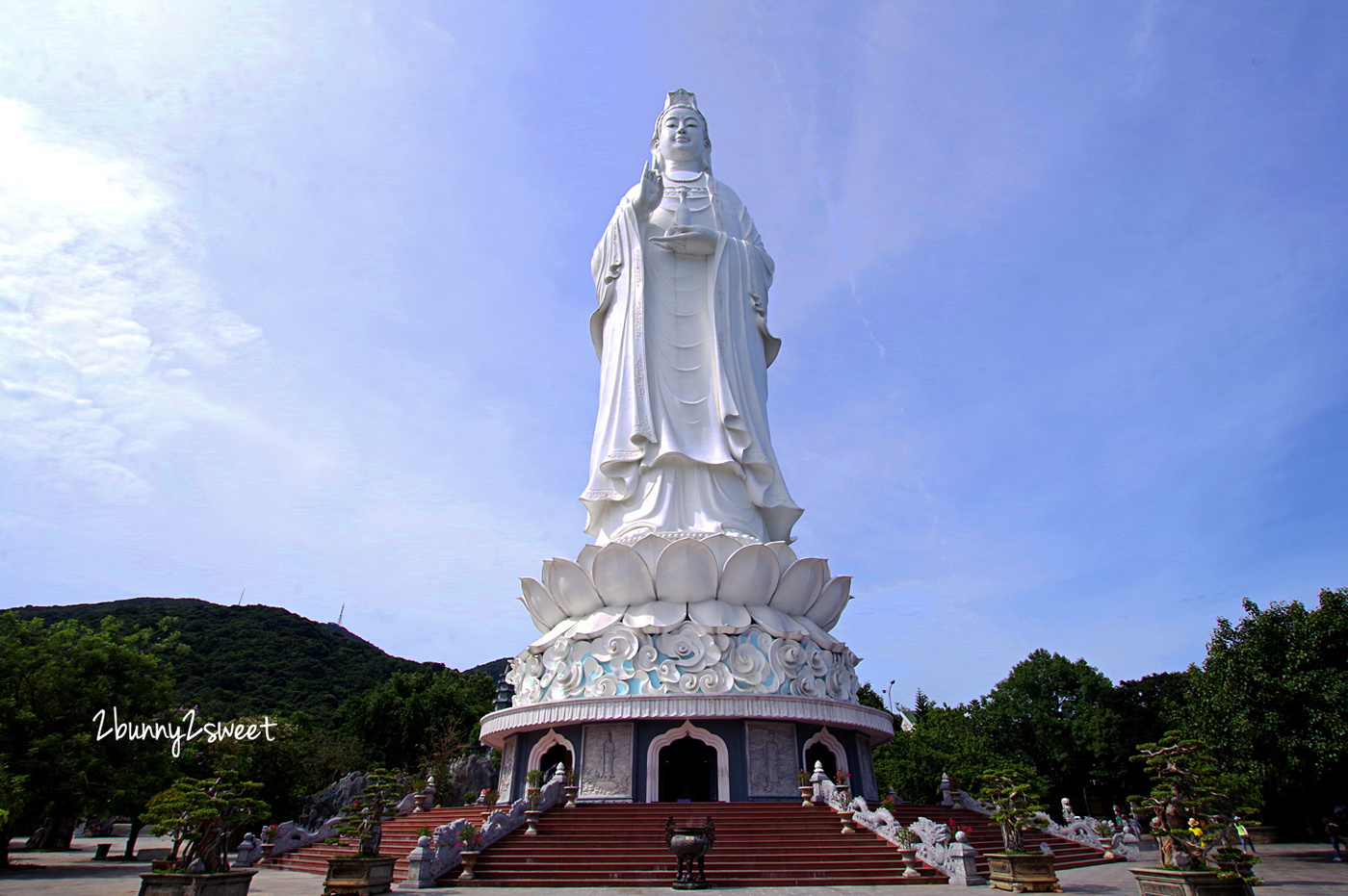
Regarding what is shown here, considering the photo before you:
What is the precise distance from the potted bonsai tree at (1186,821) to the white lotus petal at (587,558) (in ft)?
31.7

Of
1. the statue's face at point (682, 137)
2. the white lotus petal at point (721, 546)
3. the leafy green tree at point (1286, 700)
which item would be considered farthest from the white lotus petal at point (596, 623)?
the statue's face at point (682, 137)

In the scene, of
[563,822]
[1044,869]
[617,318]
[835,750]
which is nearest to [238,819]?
[563,822]

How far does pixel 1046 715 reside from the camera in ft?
97.7

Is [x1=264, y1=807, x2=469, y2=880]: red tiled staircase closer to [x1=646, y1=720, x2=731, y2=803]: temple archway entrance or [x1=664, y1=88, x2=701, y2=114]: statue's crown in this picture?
[x1=646, y1=720, x2=731, y2=803]: temple archway entrance

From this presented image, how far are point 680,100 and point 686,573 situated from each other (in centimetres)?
1388

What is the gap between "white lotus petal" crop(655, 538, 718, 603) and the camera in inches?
597

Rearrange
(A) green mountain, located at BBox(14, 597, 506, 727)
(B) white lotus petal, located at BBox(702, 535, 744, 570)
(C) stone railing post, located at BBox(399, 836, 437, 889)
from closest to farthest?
(C) stone railing post, located at BBox(399, 836, 437, 889)
(B) white lotus petal, located at BBox(702, 535, 744, 570)
(A) green mountain, located at BBox(14, 597, 506, 727)

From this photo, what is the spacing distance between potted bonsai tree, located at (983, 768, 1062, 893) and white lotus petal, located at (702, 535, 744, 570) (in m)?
6.45

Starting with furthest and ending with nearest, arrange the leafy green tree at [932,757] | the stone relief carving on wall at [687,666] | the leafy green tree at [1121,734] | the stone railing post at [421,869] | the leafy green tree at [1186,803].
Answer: the leafy green tree at [1121,734] → the leafy green tree at [932,757] → the stone relief carving on wall at [687,666] → the stone railing post at [421,869] → the leafy green tree at [1186,803]

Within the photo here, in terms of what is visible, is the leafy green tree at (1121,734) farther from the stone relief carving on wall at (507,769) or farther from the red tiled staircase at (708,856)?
the stone relief carving on wall at (507,769)

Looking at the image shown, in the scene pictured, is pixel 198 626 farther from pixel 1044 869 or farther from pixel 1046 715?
pixel 1044 869

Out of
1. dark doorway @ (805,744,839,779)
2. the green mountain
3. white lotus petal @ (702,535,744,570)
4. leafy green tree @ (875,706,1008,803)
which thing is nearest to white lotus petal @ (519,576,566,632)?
white lotus petal @ (702,535,744,570)

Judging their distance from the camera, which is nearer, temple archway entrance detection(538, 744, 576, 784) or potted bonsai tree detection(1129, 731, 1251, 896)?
potted bonsai tree detection(1129, 731, 1251, 896)

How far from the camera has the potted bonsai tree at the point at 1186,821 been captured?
23.6ft
